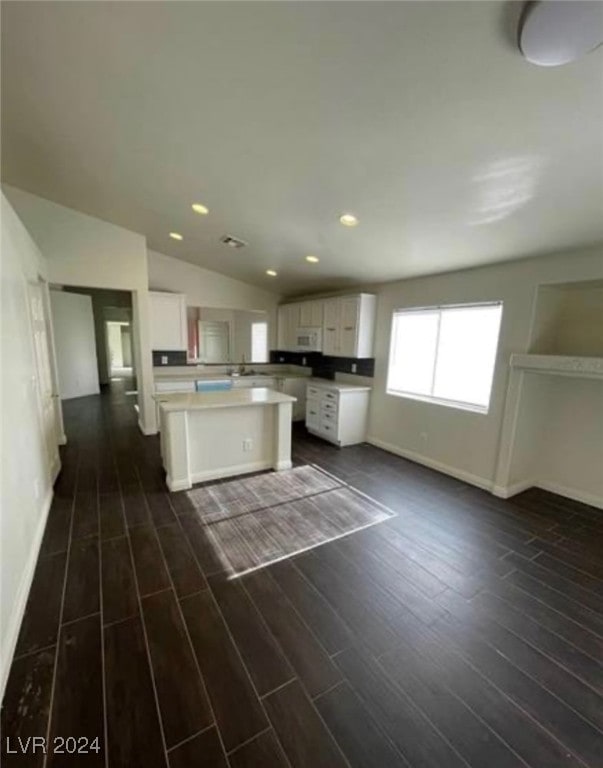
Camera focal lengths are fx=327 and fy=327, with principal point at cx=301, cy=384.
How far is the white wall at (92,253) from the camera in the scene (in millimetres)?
3977

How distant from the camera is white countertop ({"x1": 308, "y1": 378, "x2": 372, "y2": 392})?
15.6 feet

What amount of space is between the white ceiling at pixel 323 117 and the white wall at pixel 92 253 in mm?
797

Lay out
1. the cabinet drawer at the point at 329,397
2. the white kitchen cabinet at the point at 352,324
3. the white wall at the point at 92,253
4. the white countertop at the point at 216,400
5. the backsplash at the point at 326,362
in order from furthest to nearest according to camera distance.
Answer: the backsplash at the point at 326,362, the cabinet drawer at the point at 329,397, the white kitchen cabinet at the point at 352,324, the white wall at the point at 92,253, the white countertop at the point at 216,400

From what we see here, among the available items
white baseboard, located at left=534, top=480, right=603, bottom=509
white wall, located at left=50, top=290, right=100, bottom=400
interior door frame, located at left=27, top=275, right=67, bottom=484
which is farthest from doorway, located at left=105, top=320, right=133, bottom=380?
white baseboard, located at left=534, top=480, right=603, bottom=509

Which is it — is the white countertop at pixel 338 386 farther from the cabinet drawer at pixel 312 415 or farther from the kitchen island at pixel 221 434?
the kitchen island at pixel 221 434

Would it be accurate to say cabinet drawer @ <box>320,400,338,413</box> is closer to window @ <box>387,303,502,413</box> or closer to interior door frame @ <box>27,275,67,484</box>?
window @ <box>387,303,502,413</box>

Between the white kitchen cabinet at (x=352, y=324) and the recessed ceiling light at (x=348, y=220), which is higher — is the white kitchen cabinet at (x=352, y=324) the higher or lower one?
the lower one

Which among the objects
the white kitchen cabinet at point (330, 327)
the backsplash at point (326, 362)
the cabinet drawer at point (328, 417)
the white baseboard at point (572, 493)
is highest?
the white kitchen cabinet at point (330, 327)

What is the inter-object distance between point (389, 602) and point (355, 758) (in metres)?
0.82

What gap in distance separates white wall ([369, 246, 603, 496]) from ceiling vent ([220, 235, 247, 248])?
199 cm

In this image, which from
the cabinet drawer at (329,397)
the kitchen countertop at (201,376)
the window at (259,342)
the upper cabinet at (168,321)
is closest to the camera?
the cabinet drawer at (329,397)

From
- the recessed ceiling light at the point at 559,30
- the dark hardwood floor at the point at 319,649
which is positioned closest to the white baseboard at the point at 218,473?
the dark hardwood floor at the point at 319,649

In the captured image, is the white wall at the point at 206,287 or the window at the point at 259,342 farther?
the window at the point at 259,342

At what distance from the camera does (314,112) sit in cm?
174
